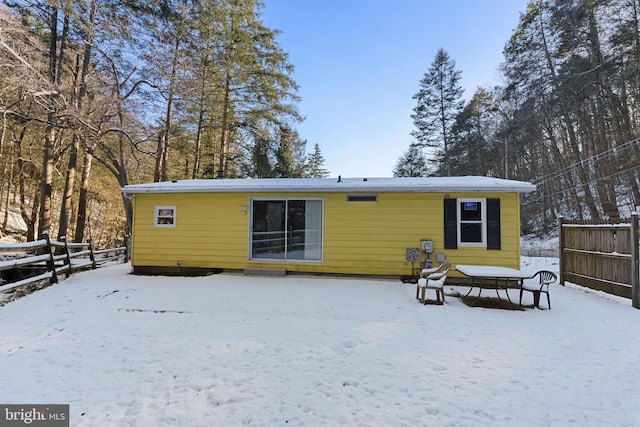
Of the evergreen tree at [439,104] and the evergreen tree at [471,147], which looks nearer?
the evergreen tree at [471,147]

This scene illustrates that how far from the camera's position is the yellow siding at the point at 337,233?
276 inches

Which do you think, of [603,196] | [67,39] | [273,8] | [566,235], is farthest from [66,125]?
[603,196]

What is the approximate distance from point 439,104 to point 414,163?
15.3 ft

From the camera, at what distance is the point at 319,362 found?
3.09 m

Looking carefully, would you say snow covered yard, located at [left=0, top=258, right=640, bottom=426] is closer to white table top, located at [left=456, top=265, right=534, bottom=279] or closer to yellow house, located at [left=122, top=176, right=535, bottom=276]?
white table top, located at [left=456, top=265, right=534, bottom=279]

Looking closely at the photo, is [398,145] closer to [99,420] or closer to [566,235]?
[566,235]

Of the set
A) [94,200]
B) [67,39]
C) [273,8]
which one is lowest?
[94,200]

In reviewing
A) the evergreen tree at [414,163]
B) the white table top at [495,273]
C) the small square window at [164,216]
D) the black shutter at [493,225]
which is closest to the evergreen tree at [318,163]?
the evergreen tree at [414,163]

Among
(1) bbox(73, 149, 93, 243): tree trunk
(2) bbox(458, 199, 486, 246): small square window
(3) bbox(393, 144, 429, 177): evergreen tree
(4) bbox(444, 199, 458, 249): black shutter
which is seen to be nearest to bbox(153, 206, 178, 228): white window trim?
(1) bbox(73, 149, 93, 243): tree trunk

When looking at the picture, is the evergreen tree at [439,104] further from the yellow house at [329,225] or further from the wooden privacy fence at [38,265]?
the wooden privacy fence at [38,265]

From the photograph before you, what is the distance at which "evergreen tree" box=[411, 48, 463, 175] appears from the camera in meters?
21.2

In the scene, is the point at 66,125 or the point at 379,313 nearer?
the point at 379,313

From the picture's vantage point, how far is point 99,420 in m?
2.19

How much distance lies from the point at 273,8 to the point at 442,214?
13395 millimetres
